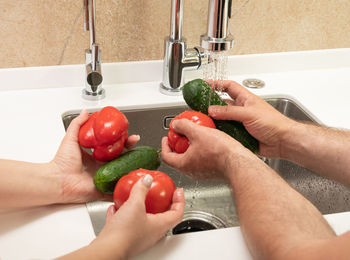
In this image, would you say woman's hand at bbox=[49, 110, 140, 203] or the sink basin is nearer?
woman's hand at bbox=[49, 110, 140, 203]

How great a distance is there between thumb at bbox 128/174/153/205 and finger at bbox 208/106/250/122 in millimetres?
309

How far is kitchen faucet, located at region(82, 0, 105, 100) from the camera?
1.00 m

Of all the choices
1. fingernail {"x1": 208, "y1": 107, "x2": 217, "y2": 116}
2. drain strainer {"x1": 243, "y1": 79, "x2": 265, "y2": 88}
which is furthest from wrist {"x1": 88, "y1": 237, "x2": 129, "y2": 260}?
drain strainer {"x1": 243, "y1": 79, "x2": 265, "y2": 88}

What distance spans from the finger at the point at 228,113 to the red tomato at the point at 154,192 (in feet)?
0.79

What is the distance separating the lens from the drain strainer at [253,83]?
1.27m

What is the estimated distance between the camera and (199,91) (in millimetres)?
968

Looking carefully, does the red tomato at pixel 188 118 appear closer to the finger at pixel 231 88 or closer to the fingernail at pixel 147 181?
the finger at pixel 231 88

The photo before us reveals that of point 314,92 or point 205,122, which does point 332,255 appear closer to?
point 205,122

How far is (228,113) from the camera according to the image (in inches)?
37.2

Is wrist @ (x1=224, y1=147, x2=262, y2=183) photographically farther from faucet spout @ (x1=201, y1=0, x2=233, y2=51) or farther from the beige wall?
the beige wall

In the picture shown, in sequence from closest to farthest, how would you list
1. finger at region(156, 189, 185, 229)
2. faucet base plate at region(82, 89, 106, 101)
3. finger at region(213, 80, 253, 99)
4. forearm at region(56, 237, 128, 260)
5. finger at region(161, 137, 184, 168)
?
forearm at region(56, 237, 128, 260) → finger at region(156, 189, 185, 229) → finger at region(161, 137, 184, 168) → finger at region(213, 80, 253, 99) → faucet base plate at region(82, 89, 106, 101)

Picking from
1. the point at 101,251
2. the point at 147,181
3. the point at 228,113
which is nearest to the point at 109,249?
the point at 101,251

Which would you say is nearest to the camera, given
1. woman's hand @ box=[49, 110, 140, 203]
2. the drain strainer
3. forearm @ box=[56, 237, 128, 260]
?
forearm @ box=[56, 237, 128, 260]

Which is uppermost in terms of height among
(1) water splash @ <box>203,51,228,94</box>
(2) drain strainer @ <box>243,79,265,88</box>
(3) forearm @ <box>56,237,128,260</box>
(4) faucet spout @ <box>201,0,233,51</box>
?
Answer: (4) faucet spout @ <box>201,0,233,51</box>
